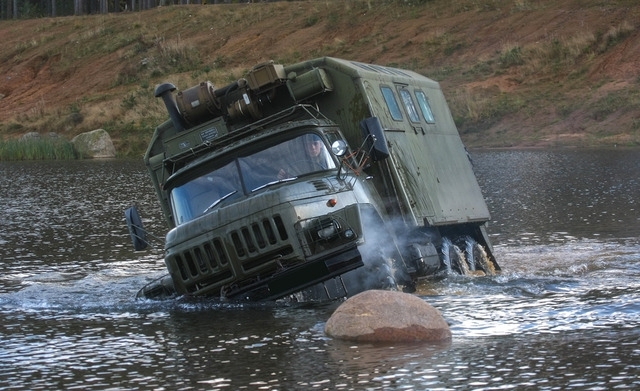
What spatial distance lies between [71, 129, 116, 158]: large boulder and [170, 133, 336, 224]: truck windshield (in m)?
43.3

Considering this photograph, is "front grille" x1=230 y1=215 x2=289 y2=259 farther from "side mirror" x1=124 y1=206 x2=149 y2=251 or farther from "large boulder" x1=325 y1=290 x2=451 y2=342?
"side mirror" x1=124 y1=206 x2=149 y2=251

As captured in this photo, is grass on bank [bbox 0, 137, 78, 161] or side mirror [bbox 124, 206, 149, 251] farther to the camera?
grass on bank [bbox 0, 137, 78, 161]

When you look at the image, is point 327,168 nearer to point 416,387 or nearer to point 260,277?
point 260,277

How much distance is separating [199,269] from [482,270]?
634cm

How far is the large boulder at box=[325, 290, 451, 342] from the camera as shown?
Answer: 40.0 ft

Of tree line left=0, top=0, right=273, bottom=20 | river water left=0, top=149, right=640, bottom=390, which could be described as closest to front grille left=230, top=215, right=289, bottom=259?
river water left=0, top=149, right=640, bottom=390

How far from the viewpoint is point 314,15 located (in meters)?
76.0

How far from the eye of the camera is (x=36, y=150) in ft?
185

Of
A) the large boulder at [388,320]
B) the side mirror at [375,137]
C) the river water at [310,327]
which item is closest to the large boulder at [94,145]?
the river water at [310,327]

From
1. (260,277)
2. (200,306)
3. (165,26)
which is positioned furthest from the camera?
(165,26)

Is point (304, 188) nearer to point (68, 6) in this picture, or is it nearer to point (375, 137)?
point (375, 137)

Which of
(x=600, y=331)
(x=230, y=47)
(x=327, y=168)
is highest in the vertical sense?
(x=230, y=47)

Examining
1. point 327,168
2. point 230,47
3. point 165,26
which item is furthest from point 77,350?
point 165,26

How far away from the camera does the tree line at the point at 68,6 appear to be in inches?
3927
